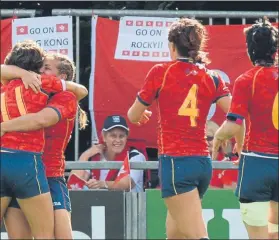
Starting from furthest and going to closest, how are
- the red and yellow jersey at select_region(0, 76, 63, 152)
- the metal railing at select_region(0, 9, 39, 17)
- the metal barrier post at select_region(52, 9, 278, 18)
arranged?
the metal railing at select_region(0, 9, 39, 17)
the metal barrier post at select_region(52, 9, 278, 18)
the red and yellow jersey at select_region(0, 76, 63, 152)

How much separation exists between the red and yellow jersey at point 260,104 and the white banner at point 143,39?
338cm

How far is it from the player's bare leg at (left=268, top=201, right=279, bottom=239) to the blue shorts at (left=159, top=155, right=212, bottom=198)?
53cm

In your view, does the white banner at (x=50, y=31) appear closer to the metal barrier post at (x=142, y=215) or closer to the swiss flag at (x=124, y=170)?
the swiss flag at (x=124, y=170)

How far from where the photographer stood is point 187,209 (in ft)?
23.0

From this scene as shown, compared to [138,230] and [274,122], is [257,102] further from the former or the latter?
[138,230]

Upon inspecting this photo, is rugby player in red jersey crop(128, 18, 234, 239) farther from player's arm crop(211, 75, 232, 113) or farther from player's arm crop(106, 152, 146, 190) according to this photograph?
player's arm crop(106, 152, 146, 190)

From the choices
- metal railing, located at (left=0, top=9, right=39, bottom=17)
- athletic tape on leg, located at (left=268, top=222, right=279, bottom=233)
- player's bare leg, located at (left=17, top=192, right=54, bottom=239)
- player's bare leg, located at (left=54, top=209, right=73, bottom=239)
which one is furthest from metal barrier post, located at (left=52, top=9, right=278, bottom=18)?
player's bare leg, located at (left=17, top=192, right=54, bottom=239)

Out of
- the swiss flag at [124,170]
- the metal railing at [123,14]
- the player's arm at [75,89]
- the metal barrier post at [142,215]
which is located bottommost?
the metal barrier post at [142,215]

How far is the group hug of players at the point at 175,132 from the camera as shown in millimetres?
6836

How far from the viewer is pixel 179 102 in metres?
7.03

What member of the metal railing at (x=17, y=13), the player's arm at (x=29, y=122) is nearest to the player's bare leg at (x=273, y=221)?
the player's arm at (x=29, y=122)

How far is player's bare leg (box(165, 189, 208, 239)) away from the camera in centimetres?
700

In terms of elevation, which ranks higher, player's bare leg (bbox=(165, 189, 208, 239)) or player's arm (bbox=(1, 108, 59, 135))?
player's arm (bbox=(1, 108, 59, 135))

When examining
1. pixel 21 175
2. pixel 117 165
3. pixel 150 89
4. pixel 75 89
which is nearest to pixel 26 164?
pixel 21 175
